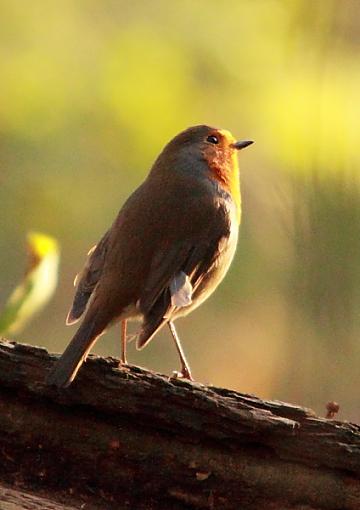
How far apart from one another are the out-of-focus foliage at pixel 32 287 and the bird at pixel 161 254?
23cm

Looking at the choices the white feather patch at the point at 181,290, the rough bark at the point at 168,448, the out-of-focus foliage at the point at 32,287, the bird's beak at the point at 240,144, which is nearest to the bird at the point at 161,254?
the white feather patch at the point at 181,290

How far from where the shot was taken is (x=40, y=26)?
6.75 metres

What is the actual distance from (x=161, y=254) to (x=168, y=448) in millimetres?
1394

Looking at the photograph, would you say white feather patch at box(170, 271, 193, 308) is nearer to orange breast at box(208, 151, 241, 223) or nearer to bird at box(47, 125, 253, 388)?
bird at box(47, 125, 253, 388)

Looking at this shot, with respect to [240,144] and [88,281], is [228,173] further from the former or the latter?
[88,281]

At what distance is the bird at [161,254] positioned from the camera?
4555mm

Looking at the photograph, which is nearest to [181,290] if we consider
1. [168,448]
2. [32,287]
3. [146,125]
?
[32,287]

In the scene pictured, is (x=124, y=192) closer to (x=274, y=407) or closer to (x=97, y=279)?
(x=97, y=279)

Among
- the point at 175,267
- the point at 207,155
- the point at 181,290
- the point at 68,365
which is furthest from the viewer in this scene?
the point at 207,155

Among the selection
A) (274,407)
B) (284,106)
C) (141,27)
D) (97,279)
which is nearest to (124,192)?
(141,27)

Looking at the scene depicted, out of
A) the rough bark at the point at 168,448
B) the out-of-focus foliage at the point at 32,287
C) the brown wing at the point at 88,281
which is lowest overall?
the rough bark at the point at 168,448

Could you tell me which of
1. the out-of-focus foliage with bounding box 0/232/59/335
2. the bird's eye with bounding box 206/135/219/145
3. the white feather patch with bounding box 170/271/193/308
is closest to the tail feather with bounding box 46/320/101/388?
the out-of-focus foliage with bounding box 0/232/59/335

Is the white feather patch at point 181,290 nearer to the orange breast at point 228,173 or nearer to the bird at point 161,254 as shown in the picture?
the bird at point 161,254

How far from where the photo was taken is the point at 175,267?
15.6 ft
